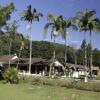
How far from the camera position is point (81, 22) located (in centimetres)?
5909

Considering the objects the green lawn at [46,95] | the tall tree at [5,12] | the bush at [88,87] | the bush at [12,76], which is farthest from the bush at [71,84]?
the tall tree at [5,12]

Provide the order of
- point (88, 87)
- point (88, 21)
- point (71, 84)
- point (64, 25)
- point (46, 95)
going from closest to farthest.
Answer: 1. point (46, 95)
2. point (88, 87)
3. point (71, 84)
4. point (88, 21)
5. point (64, 25)

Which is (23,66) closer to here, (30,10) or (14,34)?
(14,34)

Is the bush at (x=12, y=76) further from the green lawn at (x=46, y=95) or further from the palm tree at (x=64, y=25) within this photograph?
the palm tree at (x=64, y=25)

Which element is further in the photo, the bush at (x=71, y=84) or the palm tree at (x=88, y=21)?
the palm tree at (x=88, y=21)

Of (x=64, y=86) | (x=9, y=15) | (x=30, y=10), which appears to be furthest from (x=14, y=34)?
(x=64, y=86)

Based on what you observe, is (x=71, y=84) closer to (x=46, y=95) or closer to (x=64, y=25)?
(x=46, y=95)

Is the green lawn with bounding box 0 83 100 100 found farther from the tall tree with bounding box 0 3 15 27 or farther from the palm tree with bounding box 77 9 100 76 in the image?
the palm tree with bounding box 77 9 100 76

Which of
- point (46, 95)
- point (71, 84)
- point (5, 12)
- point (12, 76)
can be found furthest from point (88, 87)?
point (5, 12)

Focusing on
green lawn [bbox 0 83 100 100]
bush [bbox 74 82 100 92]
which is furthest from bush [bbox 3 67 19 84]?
green lawn [bbox 0 83 100 100]

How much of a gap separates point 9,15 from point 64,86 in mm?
20607

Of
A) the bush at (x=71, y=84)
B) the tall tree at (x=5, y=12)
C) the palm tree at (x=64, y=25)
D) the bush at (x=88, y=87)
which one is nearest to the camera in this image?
the bush at (x=88, y=87)

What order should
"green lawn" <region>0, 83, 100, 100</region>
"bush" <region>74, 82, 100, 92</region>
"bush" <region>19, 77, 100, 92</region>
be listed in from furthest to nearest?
"bush" <region>19, 77, 100, 92</region>
"bush" <region>74, 82, 100, 92</region>
"green lawn" <region>0, 83, 100, 100</region>

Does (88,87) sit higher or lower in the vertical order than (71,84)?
lower
